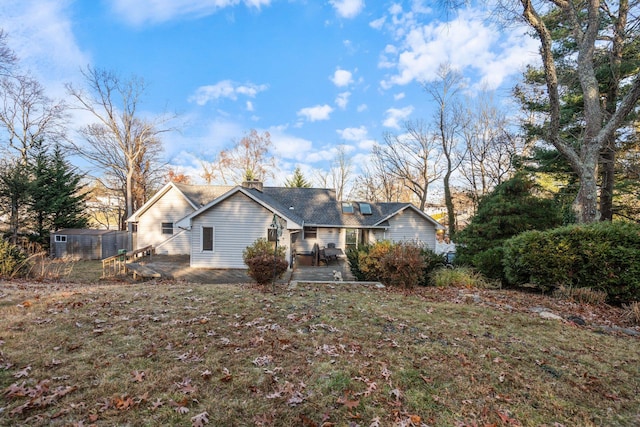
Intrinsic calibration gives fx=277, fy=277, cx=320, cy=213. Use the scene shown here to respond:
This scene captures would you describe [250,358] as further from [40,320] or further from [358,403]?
[40,320]

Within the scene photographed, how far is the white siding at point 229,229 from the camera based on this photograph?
14688 millimetres

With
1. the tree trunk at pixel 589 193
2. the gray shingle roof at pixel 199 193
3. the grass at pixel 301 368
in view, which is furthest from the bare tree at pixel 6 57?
the tree trunk at pixel 589 193

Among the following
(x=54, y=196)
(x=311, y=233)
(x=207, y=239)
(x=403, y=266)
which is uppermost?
(x=54, y=196)

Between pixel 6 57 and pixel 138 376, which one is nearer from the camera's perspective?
pixel 138 376

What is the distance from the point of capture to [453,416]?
2.83 m

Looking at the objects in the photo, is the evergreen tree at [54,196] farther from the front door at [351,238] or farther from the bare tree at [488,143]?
the bare tree at [488,143]

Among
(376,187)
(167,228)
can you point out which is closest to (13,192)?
(167,228)

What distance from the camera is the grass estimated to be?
2.82 m

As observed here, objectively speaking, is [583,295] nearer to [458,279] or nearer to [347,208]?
[458,279]

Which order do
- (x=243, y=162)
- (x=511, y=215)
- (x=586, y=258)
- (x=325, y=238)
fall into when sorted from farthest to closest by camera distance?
(x=243, y=162), (x=325, y=238), (x=511, y=215), (x=586, y=258)

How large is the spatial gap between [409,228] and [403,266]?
481 inches

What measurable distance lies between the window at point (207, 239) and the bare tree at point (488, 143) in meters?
20.7

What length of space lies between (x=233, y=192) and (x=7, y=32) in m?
11.3

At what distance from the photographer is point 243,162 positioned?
34.8 metres
